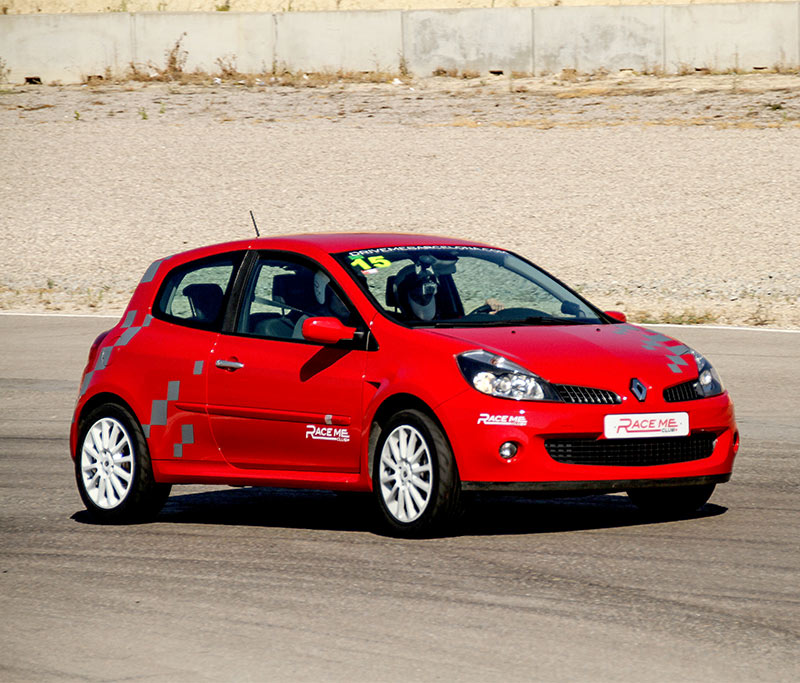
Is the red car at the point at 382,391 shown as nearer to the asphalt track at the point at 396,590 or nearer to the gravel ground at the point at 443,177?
the asphalt track at the point at 396,590

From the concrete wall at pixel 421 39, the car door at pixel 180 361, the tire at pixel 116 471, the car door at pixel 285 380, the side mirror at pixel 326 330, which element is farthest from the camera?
the concrete wall at pixel 421 39

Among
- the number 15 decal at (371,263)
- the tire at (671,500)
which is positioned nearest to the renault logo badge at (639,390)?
the tire at (671,500)

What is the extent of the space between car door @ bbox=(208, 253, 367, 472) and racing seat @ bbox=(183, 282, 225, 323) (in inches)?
7.3

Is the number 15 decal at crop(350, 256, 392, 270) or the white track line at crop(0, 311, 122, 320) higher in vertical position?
the number 15 decal at crop(350, 256, 392, 270)

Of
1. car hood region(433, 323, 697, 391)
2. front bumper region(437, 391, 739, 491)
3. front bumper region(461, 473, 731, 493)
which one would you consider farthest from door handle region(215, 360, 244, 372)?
front bumper region(461, 473, 731, 493)

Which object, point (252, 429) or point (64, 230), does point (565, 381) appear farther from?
point (64, 230)

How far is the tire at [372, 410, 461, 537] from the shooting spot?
7.96 m

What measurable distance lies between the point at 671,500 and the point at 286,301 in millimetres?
2293

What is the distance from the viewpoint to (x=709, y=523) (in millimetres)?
8578

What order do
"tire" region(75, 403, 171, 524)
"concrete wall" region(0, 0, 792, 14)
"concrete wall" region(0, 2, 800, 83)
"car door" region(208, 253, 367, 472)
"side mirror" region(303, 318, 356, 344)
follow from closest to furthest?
"side mirror" region(303, 318, 356, 344) → "car door" region(208, 253, 367, 472) → "tire" region(75, 403, 171, 524) → "concrete wall" region(0, 2, 800, 83) → "concrete wall" region(0, 0, 792, 14)

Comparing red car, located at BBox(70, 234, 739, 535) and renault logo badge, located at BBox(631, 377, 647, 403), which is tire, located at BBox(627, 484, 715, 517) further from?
renault logo badge, located at BBox(631, 377, 647, 403)

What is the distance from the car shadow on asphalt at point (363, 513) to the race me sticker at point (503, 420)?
36 cm

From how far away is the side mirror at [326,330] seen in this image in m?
8.30

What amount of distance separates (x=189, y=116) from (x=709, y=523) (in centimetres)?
3108
